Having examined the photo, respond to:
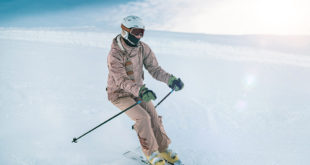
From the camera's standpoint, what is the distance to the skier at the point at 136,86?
116 inches

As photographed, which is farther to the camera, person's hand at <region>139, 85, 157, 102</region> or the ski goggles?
the ski goggles

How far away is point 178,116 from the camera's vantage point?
4957 millimetres

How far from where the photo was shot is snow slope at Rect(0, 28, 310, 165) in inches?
145

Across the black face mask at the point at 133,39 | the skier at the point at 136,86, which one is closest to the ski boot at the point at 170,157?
the skier at the point at 136,86

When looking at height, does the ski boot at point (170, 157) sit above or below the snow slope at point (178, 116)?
below

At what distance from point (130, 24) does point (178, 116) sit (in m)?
Answer: 2.50

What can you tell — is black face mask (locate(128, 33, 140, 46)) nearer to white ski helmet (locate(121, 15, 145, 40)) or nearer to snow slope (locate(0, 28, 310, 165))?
white ski helmet (locate(121, 15, 145, 40))

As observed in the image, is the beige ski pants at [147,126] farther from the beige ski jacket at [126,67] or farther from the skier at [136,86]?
the beige ski jacket at [126,67]

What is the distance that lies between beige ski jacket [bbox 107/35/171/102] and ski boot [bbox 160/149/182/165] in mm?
898

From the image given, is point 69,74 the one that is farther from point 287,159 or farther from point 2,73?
point 287,159

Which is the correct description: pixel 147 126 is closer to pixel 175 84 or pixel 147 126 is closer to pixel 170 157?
pixel 170 157

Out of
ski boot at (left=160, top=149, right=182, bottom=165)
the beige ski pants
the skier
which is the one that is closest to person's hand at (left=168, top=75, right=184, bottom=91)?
the skier

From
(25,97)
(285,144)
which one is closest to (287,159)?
(285,144)

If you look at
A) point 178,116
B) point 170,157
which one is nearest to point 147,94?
point 170,157
